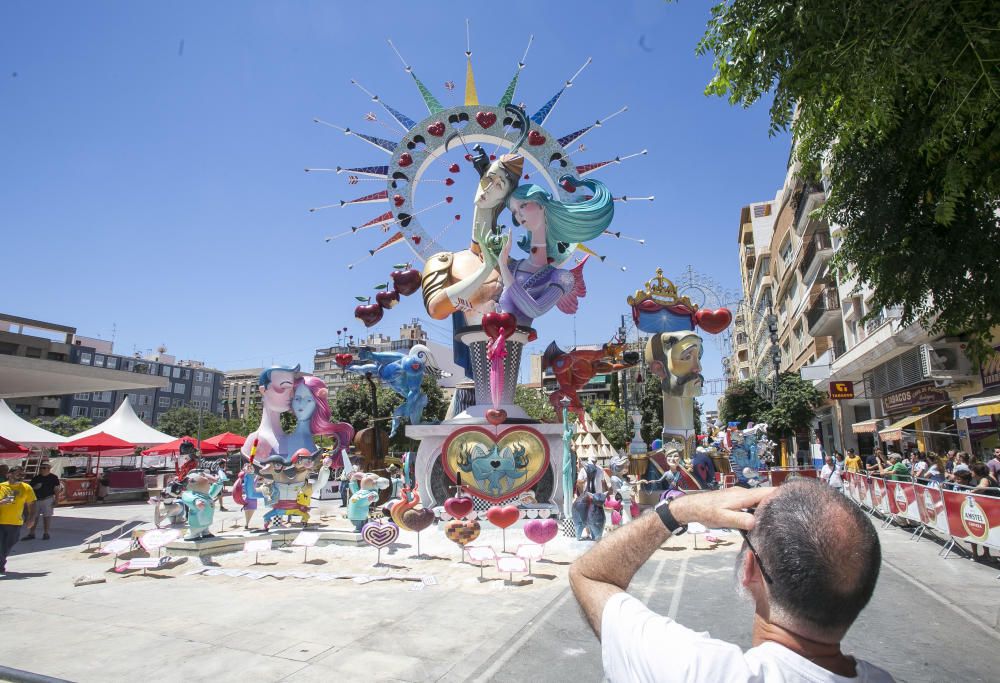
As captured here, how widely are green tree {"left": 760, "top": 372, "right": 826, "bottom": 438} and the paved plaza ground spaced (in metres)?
22.1

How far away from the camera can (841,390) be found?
27578 millimetres

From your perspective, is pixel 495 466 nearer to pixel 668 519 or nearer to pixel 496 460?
pixel 496 460

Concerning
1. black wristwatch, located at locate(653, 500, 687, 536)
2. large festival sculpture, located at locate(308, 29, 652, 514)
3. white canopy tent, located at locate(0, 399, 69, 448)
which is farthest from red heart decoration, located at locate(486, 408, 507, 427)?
white canopy tent, located at locate(0, 399, 69, 448)

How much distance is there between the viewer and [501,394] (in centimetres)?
1667

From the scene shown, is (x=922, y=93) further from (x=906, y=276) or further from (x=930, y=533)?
(x=930, y=533)

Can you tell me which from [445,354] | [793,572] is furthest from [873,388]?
[445,354]

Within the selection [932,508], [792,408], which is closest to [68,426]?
[792,408]

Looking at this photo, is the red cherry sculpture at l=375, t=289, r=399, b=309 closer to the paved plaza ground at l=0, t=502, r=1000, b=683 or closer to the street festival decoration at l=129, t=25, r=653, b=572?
the street festival decoration at l=129, t=25, r=653, b=572

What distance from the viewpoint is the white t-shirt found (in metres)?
1.49

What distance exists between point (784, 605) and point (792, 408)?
33721 mm

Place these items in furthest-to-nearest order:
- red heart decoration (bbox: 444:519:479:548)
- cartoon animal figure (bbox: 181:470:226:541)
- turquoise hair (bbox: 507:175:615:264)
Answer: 1. turquoise hair (bbox: 507:175:615:264)
2. cartoon animal figure (bbox: 181:470:226:541)
3. red heart decoration (bbox: 444:519:479:548)

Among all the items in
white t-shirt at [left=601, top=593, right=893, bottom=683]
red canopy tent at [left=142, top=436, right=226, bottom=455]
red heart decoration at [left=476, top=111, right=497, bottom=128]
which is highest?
red heart decoration at [left=476, top=111, right=497, bottom=128]

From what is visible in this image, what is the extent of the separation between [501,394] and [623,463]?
3767 millimetres

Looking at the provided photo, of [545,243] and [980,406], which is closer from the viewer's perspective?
[980,406]
